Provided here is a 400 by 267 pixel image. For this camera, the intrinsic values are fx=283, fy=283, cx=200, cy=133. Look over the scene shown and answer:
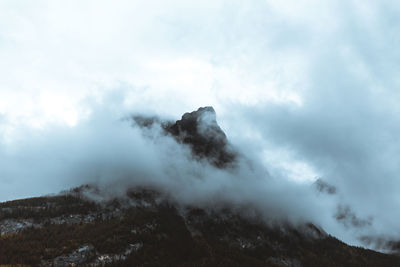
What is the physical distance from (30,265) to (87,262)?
1218 inches

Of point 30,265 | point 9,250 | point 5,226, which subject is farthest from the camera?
point 5,226

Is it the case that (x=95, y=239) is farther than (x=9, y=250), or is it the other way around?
(x=95, y=239)

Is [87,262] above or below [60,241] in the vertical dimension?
below

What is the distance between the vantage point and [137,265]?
190m

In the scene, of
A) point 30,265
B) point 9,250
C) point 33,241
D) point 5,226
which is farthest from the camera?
point 5,226

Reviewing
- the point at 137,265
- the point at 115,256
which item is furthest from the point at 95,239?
the point at 137,265

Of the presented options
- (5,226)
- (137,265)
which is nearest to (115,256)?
(137,265)

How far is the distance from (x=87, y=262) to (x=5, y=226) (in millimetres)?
71630

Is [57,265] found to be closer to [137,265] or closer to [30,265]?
[30,265]

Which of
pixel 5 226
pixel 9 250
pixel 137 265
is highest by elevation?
pixel 5 226

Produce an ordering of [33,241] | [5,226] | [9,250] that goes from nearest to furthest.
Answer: [9,250]
[33,241]
[5,226]

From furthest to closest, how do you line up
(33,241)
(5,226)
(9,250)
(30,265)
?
Answer: (5,226), (33,241), (9,250), (30,265)

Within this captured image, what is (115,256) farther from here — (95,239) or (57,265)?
(57,265)

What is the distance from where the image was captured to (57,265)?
162125 millimetres
